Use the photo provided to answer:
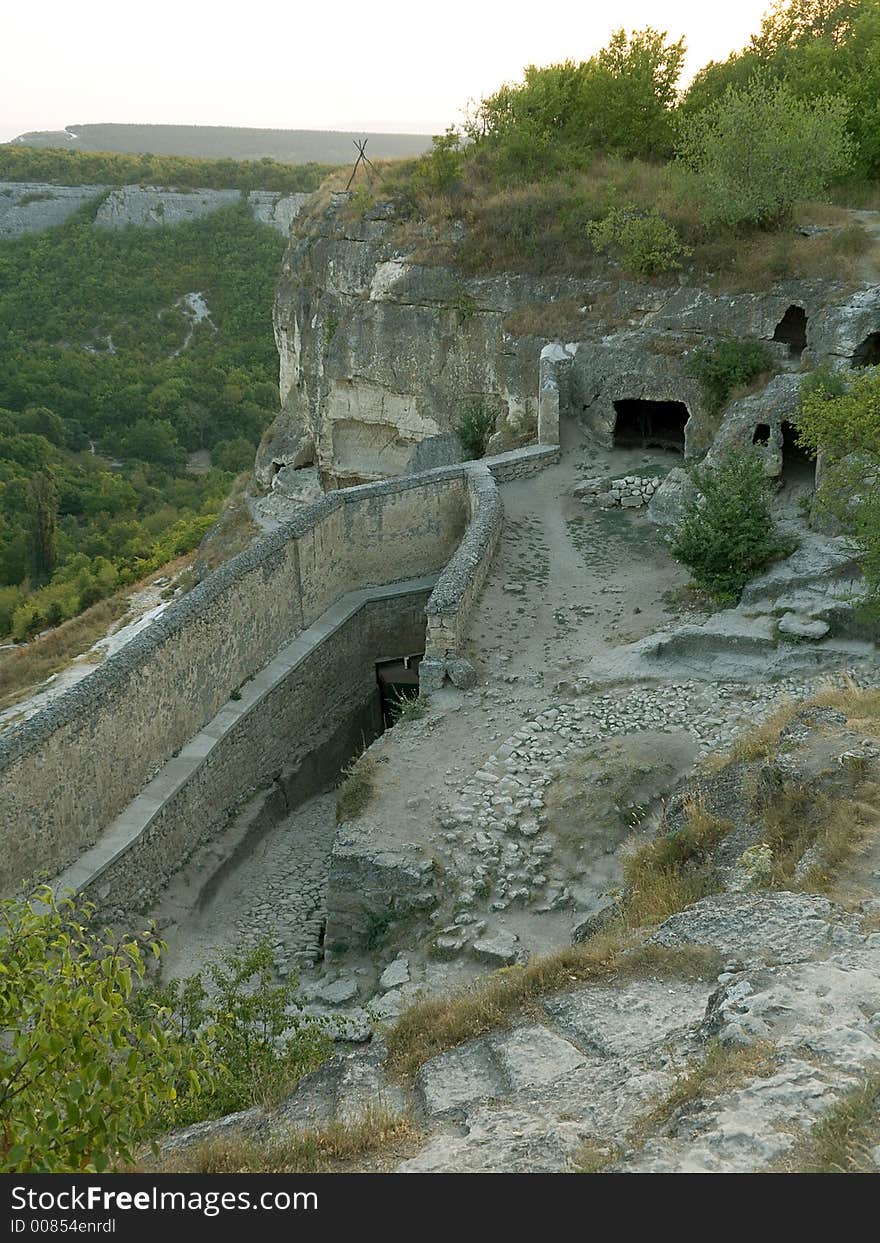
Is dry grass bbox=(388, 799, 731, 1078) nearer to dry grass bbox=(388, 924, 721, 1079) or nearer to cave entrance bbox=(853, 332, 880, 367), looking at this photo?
dry grass bbox=(388, 924, 721, 1079)

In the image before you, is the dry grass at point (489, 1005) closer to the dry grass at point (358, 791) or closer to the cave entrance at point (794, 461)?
the dry grass at point (358, 791)

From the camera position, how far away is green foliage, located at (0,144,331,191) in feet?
181

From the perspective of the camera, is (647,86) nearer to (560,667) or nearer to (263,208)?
(560,667)

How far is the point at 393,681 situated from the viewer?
1440cm

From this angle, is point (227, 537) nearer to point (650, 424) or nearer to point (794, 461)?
point (650, 424)

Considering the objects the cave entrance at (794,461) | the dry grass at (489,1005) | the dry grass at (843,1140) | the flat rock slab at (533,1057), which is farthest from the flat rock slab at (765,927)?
the cave entrance at (794,461)

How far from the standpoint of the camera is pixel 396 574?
14430 millimetres

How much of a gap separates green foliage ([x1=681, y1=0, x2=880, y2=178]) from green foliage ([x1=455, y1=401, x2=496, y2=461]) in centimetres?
769

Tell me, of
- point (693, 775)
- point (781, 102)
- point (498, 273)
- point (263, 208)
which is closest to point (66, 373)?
point (263, 208)

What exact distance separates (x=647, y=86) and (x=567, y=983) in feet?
69.0

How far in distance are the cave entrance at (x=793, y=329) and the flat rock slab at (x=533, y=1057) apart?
45.8ft

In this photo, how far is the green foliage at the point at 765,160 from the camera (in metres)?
17.2

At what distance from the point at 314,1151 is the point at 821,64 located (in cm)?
2263

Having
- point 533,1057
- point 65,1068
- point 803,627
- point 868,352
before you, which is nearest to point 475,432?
point 868,352
